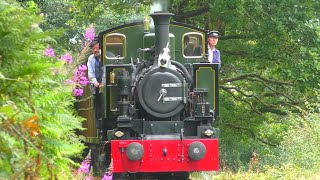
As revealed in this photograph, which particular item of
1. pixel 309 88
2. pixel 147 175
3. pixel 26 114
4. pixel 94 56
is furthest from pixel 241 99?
pixel 26 114

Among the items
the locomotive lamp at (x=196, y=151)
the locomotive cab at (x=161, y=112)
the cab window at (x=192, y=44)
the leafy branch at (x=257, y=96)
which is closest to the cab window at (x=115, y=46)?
the locomotive cab at (x=161, y=112)

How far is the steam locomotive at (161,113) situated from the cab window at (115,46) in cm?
65

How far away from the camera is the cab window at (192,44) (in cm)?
1109

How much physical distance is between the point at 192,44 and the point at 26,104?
25.5 ft

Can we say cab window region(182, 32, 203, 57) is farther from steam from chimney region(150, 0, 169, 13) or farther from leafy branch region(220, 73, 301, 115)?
leafy branch region(220, 73, 301, 115)

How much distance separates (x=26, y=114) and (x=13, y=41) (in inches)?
14.5

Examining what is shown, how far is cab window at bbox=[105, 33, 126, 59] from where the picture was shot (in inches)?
440

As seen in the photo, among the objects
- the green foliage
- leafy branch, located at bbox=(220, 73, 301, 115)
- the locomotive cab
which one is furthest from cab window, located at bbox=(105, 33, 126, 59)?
leafy branch, located at bbox=(220, 73, 301, 115)

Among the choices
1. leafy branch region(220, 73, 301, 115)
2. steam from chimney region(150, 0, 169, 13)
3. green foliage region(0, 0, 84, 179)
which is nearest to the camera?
green foliage region(0, 0, 84, 179)

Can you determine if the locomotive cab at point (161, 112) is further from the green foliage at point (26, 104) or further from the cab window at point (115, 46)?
the green foliage at point (26, 104)

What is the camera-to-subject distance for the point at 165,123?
31.9 feet

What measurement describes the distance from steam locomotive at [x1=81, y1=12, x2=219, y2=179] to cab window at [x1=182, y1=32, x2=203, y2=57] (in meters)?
0.62

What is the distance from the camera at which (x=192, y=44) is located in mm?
11172

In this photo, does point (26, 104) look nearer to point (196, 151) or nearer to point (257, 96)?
point (196, 151)
